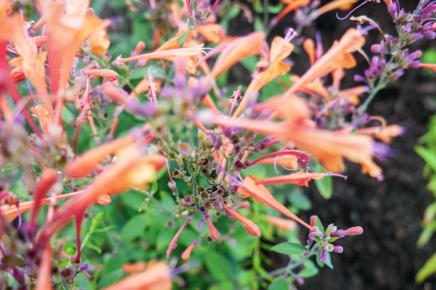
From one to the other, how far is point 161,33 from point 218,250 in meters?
1.46

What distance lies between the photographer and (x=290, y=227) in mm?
2803

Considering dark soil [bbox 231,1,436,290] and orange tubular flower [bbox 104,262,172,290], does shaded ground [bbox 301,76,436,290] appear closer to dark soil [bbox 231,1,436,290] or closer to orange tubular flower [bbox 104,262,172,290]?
dark soil [bbox 231,1,436,290]

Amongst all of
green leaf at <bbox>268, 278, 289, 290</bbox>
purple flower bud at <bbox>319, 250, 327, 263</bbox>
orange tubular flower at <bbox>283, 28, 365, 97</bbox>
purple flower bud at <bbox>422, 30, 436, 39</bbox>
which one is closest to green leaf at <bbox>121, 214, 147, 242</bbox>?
green leaf at <bbox>268, 278, 289, 290</bbox>

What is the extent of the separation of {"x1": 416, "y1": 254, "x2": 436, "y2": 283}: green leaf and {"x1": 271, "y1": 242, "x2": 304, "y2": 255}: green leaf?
2492 millimetres

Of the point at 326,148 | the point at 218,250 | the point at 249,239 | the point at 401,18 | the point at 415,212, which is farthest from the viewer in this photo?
the point at 415,212

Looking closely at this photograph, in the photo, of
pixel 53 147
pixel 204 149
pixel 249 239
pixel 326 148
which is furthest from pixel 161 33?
pixel 326 148

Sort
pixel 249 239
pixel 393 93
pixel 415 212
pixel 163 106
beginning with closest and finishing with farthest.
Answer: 1. pixel 163 106
2. pixel 249 239
3. pixel 415 212
4. pixel 393 93

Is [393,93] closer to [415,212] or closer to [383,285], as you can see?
[415,212]

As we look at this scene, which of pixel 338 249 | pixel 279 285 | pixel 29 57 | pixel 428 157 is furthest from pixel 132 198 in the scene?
pixel 428 157

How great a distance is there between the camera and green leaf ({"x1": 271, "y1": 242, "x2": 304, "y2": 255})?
1.83 metres

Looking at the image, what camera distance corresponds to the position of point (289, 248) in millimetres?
1853

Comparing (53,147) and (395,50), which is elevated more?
(53,147)

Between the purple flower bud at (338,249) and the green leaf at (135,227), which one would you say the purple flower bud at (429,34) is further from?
the green leaf at (135,227)

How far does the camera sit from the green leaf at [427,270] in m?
3.88
